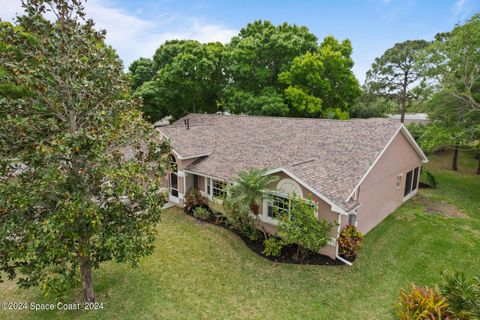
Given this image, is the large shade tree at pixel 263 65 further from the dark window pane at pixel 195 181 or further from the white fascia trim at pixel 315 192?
the white fascia trim at pixel 315 192

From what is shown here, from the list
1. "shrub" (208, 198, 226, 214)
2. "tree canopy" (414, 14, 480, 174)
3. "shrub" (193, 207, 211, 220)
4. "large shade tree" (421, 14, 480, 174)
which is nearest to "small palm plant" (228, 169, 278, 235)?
"shrub" (208, 198, 226, 214)

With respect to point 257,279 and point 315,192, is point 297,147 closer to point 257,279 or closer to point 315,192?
point 315,192

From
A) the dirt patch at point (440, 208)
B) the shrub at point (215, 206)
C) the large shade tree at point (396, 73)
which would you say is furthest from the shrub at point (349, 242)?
the large shade tree at point (396, 73)

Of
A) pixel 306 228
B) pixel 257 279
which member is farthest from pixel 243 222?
pixel 306 228

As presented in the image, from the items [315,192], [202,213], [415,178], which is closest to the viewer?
[315,192]

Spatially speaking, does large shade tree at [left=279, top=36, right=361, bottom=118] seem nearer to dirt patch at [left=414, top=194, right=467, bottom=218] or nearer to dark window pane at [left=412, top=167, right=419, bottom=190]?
dark window pane at [left=412, top=167, right=419, bottom=190]

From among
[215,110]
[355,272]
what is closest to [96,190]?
[355,272]
